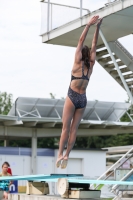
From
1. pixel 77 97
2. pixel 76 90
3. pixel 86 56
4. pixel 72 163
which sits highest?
pixel 72 163

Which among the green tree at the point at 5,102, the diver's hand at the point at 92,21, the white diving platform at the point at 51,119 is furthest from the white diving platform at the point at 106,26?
the green tree at the point at 5,102

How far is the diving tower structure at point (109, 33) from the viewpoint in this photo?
61.2 ft

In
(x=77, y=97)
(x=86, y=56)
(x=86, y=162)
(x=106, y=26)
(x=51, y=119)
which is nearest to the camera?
(x=77, y=97)

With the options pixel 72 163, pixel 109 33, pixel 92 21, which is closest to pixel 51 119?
pixel 72 163

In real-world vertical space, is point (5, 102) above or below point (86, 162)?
above

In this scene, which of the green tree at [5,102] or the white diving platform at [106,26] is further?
the green tree at [5,102]

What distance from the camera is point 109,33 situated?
2078 cm

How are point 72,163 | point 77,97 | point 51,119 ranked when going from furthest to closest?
1. point 72,163
2. point 51,119
3. point 77,97

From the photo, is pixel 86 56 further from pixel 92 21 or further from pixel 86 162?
pixel 86 162

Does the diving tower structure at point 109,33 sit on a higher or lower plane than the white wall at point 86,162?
higher

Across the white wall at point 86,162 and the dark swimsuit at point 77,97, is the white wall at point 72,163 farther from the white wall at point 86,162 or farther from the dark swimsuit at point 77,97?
the dark swimsuit at point 77,97

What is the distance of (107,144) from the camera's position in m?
92.8

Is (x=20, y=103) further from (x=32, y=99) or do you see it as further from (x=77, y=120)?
(x=77, y=120)

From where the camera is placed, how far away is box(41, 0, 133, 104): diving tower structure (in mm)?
18641
